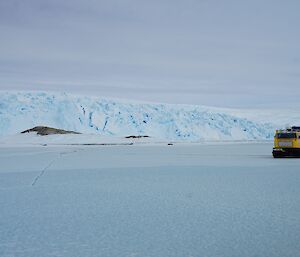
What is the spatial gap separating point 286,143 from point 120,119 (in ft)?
181

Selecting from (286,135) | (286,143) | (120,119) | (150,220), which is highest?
(150,220)

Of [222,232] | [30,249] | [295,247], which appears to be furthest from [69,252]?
[295,247]

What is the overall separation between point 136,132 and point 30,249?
72179mm

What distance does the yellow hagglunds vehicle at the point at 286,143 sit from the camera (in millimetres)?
20797

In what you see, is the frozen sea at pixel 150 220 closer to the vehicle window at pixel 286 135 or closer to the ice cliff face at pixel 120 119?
the vehicle window at pixel 286 135

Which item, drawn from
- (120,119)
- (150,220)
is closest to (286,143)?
(150,220)

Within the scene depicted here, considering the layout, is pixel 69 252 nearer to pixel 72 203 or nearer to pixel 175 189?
pixel 72 203

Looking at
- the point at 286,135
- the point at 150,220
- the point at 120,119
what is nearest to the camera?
the point at 150,220

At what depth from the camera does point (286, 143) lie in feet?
68.8

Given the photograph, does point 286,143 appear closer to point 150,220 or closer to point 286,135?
point 286,135

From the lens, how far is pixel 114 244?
434 cm

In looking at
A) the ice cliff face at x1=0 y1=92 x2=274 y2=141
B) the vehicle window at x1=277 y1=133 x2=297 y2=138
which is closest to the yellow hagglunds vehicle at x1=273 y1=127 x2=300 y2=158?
the vehicle window at x1=277 y1=133 x2=297 y2=138

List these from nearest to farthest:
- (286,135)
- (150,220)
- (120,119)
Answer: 1. (150,220)
2. (286,135)
3. (120,119)

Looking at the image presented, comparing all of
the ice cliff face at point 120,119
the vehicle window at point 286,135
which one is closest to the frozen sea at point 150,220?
the vehicle window at point 286,135
